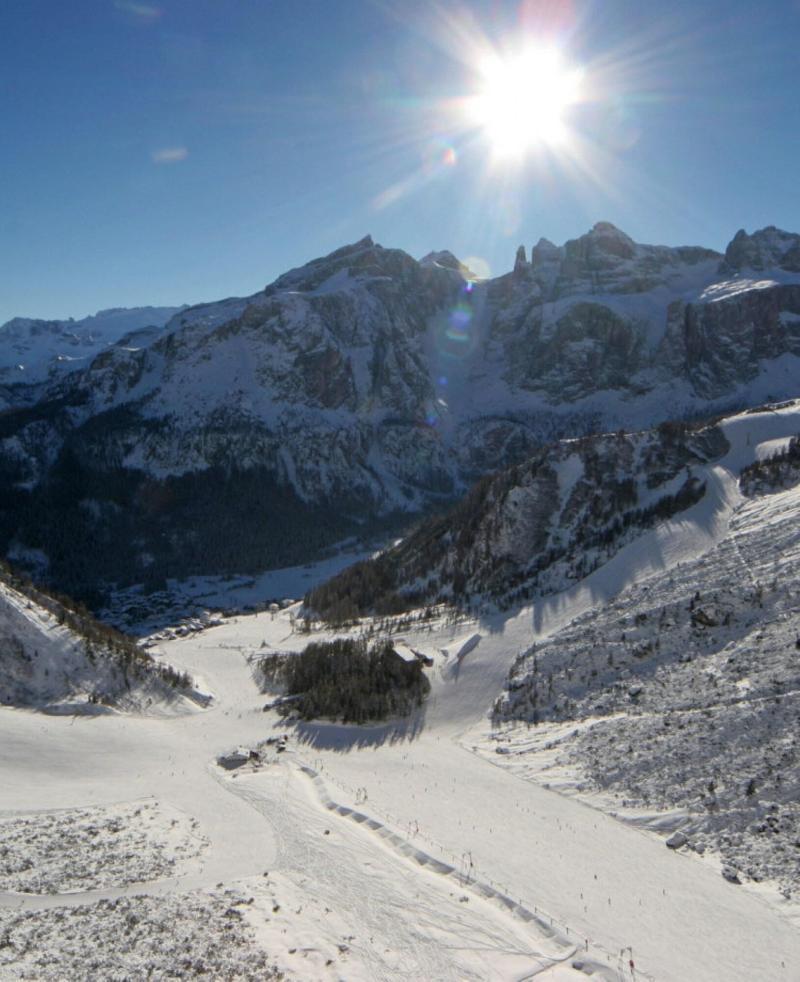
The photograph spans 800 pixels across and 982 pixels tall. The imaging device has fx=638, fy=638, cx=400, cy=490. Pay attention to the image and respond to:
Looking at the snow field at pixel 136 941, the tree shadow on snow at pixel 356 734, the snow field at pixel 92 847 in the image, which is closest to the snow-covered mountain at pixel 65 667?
the tree shadow on snow at pixel 356 734

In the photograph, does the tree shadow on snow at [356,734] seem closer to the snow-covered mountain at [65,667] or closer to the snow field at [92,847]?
the snow-covered mountain at [65,667]

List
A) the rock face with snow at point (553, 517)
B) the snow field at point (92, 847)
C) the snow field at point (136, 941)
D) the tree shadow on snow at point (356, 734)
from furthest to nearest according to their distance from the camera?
1. the rock face with snow at point (553, 517)
2. the tree shadow on snow at point (356, 734)
3. the snow field at point (92, 847)
4. the snow field at point (136, 941)

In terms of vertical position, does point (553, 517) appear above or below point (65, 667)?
above

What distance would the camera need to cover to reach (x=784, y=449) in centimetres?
8219

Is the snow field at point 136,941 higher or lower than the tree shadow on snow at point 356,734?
lower

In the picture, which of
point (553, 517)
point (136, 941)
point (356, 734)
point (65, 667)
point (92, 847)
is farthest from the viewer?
point (553, 517)

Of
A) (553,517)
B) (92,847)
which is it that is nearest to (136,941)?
(92,847)

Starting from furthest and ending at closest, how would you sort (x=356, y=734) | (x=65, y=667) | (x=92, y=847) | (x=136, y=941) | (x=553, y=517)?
(x=553, y=517)
(x=65, y=667)
(x=356, y=734)
(x=92, y=847)
(x=136, y=941)

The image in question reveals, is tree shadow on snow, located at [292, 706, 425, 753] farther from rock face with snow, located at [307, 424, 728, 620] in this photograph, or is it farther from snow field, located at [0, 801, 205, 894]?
rock face with snow, located at [307, 424, 728, 620]

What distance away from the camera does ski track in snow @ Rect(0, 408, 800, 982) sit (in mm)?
19969

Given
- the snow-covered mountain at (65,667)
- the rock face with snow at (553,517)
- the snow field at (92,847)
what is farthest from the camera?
the rock face with snow at (553,517)

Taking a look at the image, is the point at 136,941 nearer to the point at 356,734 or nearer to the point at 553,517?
the point at 356,734

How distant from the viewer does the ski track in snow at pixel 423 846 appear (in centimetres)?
1997

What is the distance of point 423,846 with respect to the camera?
28.0 m
